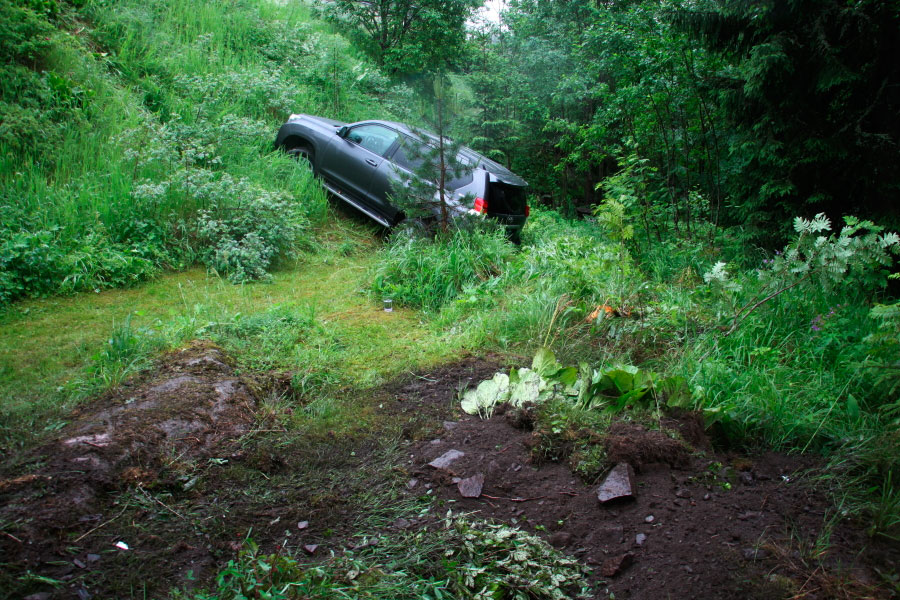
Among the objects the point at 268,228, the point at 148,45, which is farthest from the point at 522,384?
the point at 148,45

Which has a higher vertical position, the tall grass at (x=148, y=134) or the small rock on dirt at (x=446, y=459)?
the tall grass at (x=148, y=134)

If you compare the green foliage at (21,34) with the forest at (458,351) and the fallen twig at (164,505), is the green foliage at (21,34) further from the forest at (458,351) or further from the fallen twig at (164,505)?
the fallen twig at (164,505)

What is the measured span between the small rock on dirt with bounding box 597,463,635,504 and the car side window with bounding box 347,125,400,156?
22.8ft

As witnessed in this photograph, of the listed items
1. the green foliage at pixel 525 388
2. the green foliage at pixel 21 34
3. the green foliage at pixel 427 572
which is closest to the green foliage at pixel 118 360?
the green foliage at pixel 427 572

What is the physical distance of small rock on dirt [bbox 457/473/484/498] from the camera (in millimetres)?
2570

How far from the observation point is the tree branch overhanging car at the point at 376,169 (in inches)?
309

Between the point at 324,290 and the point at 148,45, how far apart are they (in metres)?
8.23

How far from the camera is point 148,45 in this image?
11.0 meters

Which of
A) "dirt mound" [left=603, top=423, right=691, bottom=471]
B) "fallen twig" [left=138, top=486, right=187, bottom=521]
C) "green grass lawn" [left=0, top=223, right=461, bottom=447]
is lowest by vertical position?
"green grass lawn" [left=0, top=223, right=461, bottom=447]

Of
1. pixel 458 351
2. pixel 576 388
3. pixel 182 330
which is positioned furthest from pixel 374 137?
pixel 576 388

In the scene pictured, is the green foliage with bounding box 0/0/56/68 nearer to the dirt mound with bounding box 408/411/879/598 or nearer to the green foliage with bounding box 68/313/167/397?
the green foliage with bounding box 68/313/167/397

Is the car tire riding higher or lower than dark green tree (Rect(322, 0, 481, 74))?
lower

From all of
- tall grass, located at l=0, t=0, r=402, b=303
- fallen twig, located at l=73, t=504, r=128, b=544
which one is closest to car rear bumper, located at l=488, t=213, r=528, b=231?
tall grass, located at l=0, t=0, r=402, b=303

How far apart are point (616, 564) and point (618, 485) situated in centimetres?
42
